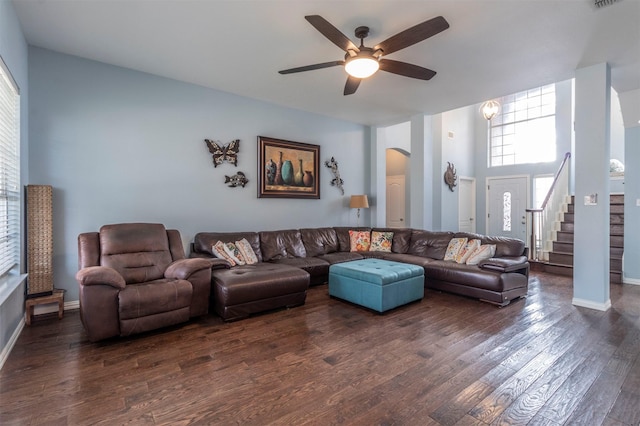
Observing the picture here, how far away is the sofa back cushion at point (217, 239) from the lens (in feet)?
13.4

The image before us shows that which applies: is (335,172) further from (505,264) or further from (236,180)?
(505,264)

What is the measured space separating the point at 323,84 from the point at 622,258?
212 inches

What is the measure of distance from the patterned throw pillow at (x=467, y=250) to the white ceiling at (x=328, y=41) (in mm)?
2184

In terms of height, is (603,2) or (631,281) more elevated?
(603,2)

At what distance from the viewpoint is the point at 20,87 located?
9.65 feet

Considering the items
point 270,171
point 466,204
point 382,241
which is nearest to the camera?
point 270,171

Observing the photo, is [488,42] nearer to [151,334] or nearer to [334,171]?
[334,171]

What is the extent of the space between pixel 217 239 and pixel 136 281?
1160mm

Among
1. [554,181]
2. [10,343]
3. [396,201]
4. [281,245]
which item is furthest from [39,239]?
[554,181]

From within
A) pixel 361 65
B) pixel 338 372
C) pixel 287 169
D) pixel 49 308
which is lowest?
pixel 338 372

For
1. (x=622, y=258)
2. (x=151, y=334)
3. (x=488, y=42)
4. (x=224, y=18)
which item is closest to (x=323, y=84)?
(x=224, y=18)

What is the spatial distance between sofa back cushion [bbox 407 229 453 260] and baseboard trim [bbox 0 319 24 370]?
16.0ft

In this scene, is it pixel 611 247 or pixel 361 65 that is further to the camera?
pixel 611 247

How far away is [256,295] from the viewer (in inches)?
128
